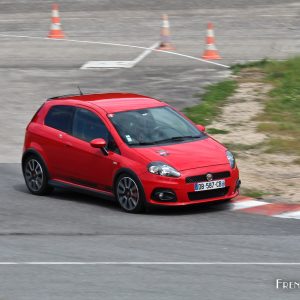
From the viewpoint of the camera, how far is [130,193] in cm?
1505

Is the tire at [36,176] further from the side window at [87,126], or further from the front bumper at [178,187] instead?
the front bumper at [178,187]

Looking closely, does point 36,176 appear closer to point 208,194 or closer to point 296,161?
point 208,194

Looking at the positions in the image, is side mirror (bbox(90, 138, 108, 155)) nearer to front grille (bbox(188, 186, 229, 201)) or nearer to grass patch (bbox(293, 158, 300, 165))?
front grille (bbox(188, 186, 229, 201))

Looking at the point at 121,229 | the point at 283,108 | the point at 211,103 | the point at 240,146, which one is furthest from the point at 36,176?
the point at 283,108

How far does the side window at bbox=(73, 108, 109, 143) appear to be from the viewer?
618 inches

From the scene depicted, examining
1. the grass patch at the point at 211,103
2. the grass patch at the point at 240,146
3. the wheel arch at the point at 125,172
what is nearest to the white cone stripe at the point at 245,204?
the wheel arch at the point at 125,172

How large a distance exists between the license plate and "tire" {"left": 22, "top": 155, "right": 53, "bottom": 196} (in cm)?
268

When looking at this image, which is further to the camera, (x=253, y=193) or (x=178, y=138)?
(x=253, y=193)

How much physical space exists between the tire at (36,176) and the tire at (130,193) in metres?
1.66

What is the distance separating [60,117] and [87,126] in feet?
2.23

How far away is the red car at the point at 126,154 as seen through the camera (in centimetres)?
1484

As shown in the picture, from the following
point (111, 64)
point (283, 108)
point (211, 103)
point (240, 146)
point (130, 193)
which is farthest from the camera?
point (111, 64)

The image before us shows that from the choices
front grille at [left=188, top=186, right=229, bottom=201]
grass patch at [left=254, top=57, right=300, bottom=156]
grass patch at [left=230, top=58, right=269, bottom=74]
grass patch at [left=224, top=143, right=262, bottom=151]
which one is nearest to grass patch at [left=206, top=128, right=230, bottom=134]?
grass patch at [left=254, top=57, right=300, bottom=156]

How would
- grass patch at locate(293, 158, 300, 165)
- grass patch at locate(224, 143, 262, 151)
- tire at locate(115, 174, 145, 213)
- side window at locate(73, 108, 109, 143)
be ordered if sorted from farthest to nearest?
grass patch at locate(224, 143, 262, 151)
grass patch at locate(293, 158, 300, 165)
side window at locate(73, 108, 109, 143)
tire at locate(115, 174, 145, 213)
